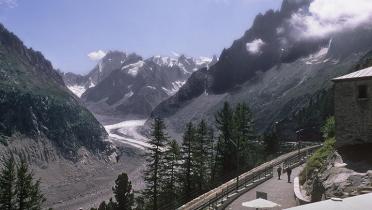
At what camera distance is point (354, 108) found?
3706cm

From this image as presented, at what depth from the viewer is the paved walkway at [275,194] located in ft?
127

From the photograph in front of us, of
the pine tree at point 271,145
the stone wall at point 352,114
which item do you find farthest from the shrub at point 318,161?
the pine tree at point 271,145

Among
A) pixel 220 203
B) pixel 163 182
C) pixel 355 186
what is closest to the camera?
pixel 355 186

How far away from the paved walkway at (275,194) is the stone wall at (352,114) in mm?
6229

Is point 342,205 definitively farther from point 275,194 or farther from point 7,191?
point 7,191

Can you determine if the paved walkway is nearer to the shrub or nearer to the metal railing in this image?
the metal railing

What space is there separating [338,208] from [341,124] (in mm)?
27533

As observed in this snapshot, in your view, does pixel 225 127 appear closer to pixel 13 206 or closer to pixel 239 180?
pixel 239 180

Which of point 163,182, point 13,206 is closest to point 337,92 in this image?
point 163,182

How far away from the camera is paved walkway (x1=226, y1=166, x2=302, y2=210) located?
127ft

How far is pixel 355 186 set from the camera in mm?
28172

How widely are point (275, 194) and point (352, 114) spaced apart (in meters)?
10.3

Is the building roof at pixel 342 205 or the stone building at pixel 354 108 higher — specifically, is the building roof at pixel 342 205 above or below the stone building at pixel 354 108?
below

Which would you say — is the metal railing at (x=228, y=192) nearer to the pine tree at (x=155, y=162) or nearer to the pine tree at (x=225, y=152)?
the pine tree at (x=225, y=152)
